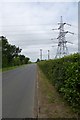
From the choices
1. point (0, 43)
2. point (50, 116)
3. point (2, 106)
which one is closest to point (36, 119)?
point (50, 116)

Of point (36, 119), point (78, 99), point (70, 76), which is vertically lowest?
point (36, 119)

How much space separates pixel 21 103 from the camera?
11.8 m

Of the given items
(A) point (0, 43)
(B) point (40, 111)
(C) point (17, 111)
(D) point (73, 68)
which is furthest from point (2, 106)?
(A) point (0, 43)

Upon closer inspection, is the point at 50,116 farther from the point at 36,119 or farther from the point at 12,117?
the point at 12,117

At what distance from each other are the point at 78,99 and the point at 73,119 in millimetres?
650

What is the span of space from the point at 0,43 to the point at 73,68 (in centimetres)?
5251

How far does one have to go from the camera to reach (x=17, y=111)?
9992mm

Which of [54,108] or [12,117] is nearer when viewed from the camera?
[12,117]

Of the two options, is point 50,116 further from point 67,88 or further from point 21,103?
point 21,103

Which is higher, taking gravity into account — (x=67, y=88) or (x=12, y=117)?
(x=67, y=88)

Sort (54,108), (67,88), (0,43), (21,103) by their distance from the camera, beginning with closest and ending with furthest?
(67,88) → (54,108) → (21,103) → (0,43)

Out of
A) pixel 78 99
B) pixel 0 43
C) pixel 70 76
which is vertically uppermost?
pixel 0 43

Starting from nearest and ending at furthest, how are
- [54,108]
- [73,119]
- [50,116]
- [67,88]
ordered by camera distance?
[73,119] < [50,116] < [67,88] < [54,108]

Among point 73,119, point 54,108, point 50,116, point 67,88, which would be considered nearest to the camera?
point 73,119
